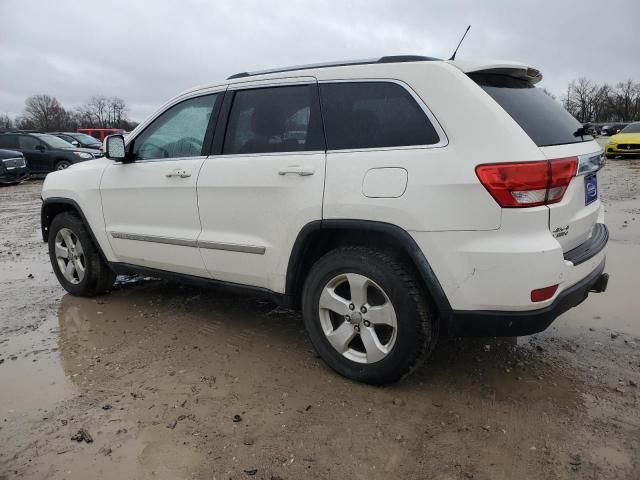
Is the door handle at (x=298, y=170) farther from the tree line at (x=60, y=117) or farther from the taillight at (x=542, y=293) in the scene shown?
the tree line at (x=60, y=117)

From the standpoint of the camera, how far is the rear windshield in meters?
2.67

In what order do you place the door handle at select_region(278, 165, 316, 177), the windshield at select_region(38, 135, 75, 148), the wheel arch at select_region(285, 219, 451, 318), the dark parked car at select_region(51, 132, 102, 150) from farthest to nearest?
the dark parked car at select_region(51, 132, 102, 150), the windshield at select_region(38, 135, 75, 148), the door handle at select_region(278, 165, 316, 177), the wheel arch at select_region(285, 219, 451, 318)

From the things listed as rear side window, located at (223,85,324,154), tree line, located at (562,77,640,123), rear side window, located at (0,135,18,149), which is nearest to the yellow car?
rear side window, located at (223,85,324,154)

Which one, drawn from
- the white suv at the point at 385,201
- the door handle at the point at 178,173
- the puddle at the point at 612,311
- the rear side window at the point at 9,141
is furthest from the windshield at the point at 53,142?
the puddle at the point at 612,311

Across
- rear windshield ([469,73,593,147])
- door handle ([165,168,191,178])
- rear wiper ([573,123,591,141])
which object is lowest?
door handle ([165,168,191,178])

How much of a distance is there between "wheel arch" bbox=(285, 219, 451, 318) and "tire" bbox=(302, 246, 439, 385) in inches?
3.1

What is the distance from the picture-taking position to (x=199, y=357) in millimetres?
3502

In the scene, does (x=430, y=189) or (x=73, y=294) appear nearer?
(x=430, y=189)

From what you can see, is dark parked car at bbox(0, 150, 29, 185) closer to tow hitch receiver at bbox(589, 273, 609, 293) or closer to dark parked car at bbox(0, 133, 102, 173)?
dark parked car at bbox(0, 133, 102, 173)

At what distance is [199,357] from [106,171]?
1.80 m

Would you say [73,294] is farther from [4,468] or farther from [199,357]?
[4,468]

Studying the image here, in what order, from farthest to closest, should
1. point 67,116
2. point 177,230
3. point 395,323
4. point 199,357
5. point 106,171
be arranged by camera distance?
point 67,116
point 106,171
point 177,230
point 199,357
point 395,323

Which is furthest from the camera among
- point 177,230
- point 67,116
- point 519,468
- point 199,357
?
point 67,116

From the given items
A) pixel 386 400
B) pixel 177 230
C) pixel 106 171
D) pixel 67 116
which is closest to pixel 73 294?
pixel 106 171
